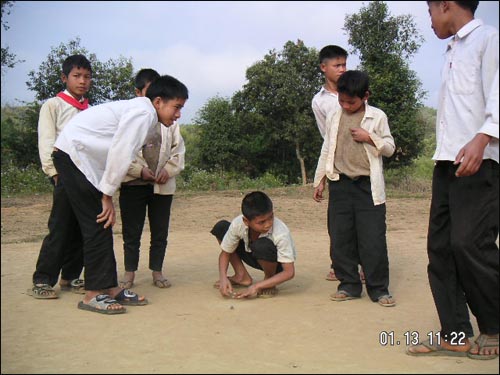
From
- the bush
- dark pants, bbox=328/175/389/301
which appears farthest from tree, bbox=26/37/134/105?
dark pants, bbox=328/175/389/301

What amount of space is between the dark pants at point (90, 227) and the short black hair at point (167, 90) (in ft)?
2.48

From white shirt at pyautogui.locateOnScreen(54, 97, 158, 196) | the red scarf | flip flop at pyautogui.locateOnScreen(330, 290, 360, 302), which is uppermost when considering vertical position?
the red scarf

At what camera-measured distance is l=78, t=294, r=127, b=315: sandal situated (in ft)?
13.4

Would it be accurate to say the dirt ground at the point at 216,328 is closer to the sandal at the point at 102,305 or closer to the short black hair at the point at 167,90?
the sandal at the point at 102,305

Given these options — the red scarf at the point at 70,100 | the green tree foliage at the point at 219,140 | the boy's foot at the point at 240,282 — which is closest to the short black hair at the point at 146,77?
the red scarf at the point at 70,100

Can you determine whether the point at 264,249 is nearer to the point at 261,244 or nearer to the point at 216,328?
the point at 261,244

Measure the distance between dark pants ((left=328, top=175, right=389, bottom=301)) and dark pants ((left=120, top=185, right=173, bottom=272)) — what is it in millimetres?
1439

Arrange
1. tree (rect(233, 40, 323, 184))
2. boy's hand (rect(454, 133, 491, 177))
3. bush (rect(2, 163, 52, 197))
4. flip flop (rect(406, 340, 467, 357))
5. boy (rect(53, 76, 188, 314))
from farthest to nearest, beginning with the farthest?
Result: tree (rect(233, 40, 323, 184)) → bush (rect(2, 163, 52, 197)) → boy (rect(53, 76, 188, 314)) → flip flop (rect(406, 340, 467, 357)) → boy's hand (rect(454, 133, 491, 177))

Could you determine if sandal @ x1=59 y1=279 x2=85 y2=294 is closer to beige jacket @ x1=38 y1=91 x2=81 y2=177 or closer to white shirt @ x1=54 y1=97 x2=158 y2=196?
beige jacket @ x1=38 y1=91 x2=81 y2=177

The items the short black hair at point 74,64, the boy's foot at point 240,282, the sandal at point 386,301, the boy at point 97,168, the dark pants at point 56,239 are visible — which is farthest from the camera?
the boy's foot at point 240,282

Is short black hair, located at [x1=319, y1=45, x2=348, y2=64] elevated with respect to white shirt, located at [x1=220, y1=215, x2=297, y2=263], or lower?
elevated

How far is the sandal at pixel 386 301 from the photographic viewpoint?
14.5 ft

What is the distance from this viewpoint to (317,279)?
541 cm

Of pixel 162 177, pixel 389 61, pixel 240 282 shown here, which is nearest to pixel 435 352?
pixel 240 282
